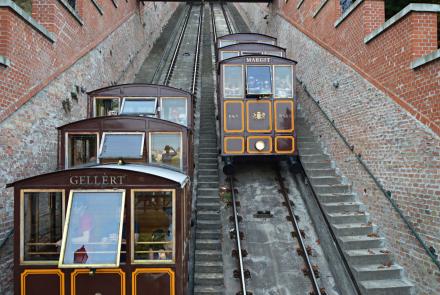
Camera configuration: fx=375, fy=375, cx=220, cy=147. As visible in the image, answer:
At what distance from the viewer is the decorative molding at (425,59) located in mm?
5795

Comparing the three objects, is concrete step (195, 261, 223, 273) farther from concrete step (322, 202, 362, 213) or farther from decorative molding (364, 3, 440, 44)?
decorative molding (364, 3, 440, 44)

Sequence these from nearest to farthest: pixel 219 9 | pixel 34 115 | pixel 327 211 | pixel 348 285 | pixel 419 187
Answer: pixel 419 187 < pixel 348 285 < pixel 34 115 < pixel 327 211 < pixel 219 9

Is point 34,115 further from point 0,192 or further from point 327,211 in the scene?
point 327,211

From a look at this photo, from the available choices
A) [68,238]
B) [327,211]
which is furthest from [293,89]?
[68,238]

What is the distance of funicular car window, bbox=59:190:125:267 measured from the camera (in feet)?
16.0

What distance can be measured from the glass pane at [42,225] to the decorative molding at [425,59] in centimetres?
596

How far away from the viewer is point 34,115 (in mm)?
7734

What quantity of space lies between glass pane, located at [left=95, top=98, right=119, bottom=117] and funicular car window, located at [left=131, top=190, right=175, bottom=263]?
4283 mm

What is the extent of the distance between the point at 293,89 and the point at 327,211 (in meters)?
3.31

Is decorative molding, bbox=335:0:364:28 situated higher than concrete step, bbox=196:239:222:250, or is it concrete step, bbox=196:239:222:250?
decorative molding, bbox=335:0:364:28

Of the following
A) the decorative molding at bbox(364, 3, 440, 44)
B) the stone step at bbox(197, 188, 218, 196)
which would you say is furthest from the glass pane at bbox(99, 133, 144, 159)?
the decorative molding at bbox(364, 3, 440, 44)

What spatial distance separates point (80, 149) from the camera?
7.16 metres

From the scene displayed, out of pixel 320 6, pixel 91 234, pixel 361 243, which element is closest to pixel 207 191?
pixel 361 243

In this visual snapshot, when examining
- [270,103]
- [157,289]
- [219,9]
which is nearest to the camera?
[157,289]
